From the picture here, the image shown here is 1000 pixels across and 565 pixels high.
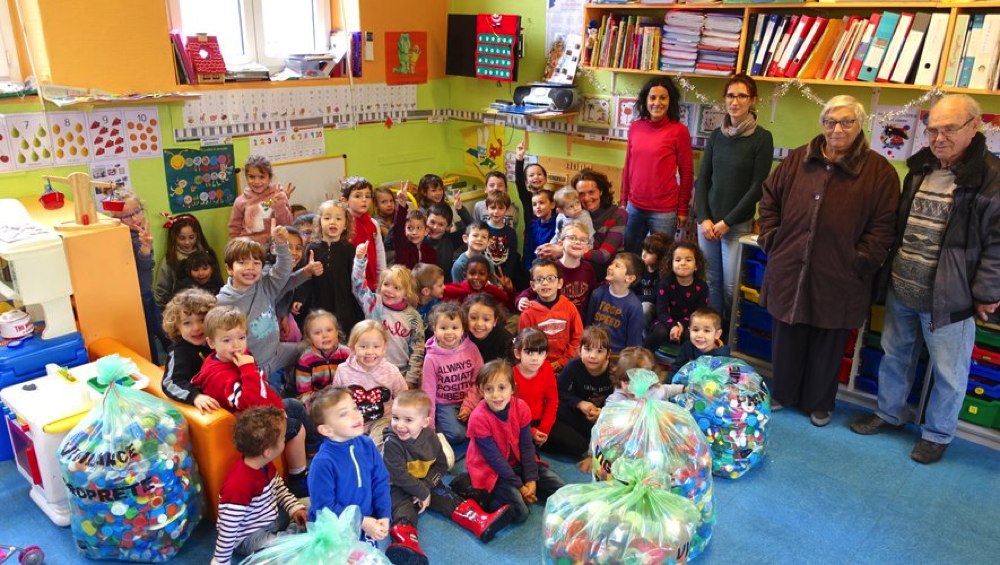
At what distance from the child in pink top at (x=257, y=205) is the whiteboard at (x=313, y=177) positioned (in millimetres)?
359

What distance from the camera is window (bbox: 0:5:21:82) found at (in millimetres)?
3926

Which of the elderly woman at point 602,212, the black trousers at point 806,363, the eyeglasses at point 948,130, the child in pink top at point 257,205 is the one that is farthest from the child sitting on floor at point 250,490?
the eyeglasses at point 948,130

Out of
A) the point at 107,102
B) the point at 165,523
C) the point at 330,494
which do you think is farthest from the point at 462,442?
the point at 107,102

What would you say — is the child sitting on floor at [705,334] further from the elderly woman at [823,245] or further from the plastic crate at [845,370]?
the plastic crate at [845,370]

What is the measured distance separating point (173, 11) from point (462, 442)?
10.2 ft

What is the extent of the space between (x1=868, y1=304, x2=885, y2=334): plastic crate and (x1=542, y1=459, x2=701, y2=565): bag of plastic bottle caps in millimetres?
2048

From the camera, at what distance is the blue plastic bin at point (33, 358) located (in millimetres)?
3059

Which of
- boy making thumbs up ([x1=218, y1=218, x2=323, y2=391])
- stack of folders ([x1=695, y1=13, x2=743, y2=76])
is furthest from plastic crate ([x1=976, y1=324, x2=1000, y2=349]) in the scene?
boy making thumbs up ([x1=218, y1=218, x2=323, y2=391])

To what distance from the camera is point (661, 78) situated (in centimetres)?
451

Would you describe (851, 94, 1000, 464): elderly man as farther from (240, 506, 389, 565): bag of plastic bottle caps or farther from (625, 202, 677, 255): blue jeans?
(240, 506, 389, 565): bag of plastic bottle caps

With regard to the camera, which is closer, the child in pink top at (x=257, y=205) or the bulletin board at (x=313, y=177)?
the child in pink top at (x=257, y=205)

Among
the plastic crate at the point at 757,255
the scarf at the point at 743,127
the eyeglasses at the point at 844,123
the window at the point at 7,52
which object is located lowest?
the plastic crate at the point at 757,255

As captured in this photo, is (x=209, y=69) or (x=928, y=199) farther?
(x=209, y=69)

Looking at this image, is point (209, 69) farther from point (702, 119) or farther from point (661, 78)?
point (702, 119)
